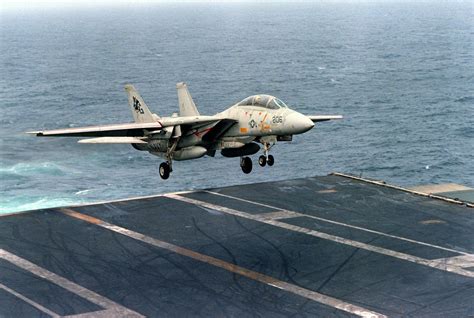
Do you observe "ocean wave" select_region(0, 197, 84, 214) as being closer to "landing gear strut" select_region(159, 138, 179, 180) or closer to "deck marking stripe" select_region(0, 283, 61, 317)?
"landing gear strut" select_region(159, 138, 179, 180)

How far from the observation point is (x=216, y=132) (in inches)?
1729

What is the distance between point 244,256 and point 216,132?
7.43 m

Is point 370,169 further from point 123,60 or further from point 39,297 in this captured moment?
point 123,60

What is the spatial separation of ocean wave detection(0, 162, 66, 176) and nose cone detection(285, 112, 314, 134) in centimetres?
5286

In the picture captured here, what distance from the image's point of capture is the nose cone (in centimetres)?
3944

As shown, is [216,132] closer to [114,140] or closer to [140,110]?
[114,140]

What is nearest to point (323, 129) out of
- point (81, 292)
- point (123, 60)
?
point (81, 292)

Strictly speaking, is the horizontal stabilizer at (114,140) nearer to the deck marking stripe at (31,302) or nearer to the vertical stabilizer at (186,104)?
the vertical stabilizer at (186,104)

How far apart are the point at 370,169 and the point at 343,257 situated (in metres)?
45.8

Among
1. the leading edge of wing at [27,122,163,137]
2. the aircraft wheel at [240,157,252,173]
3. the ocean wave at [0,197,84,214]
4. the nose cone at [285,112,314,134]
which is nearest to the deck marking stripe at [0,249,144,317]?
the leading edge of wing at [27,122,163,137]

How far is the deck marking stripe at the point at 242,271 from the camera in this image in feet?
112

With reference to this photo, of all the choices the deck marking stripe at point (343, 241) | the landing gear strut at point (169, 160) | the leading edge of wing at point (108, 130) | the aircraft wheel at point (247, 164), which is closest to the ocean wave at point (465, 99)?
the deck marking stripe at point (343, 241)

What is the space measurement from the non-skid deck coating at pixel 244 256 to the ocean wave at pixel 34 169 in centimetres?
3882

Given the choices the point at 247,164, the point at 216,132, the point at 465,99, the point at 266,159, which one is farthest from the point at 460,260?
the point at 465,99
